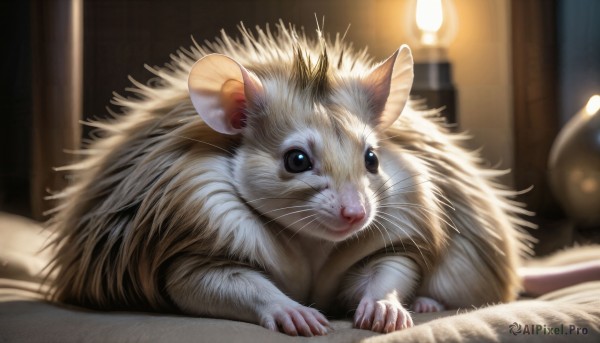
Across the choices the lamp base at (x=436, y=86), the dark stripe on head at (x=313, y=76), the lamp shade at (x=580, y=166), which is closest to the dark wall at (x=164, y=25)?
the lamp base at (x=436, y=86)

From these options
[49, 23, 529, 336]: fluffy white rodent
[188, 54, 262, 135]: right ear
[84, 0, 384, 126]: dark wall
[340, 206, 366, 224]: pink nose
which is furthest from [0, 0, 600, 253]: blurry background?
[340, 206, 366, 224]: pink nose

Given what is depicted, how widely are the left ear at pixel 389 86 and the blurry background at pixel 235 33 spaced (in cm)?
18

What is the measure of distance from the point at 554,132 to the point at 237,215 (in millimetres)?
615

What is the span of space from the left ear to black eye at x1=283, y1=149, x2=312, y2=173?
0.14 m

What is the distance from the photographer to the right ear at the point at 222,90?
0.83 m

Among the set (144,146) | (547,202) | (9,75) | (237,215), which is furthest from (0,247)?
(547,202)

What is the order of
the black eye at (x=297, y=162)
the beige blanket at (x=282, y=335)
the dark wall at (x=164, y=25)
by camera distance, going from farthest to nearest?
1. the dark wall at (x=164, y=25)
2. the black eye at (x=297, y=162)
3. the beige blanket at (x=282, y=335)

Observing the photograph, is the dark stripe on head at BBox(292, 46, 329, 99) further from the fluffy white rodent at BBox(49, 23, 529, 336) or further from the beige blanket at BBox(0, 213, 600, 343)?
the beige blanket at BBox(0, 213, 600, 343)

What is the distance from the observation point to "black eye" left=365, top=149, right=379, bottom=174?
861mm

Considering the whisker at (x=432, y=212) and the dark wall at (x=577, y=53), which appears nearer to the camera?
the whisker at (x=432, y=212)

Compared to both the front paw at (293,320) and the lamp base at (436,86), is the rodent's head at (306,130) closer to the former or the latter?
the front paw at (293,320)

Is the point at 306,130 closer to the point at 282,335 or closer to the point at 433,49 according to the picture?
the point at 282,335

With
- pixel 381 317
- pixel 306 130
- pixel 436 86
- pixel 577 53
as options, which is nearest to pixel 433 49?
pixel 436 86

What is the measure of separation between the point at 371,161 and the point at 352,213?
0.12 metres
